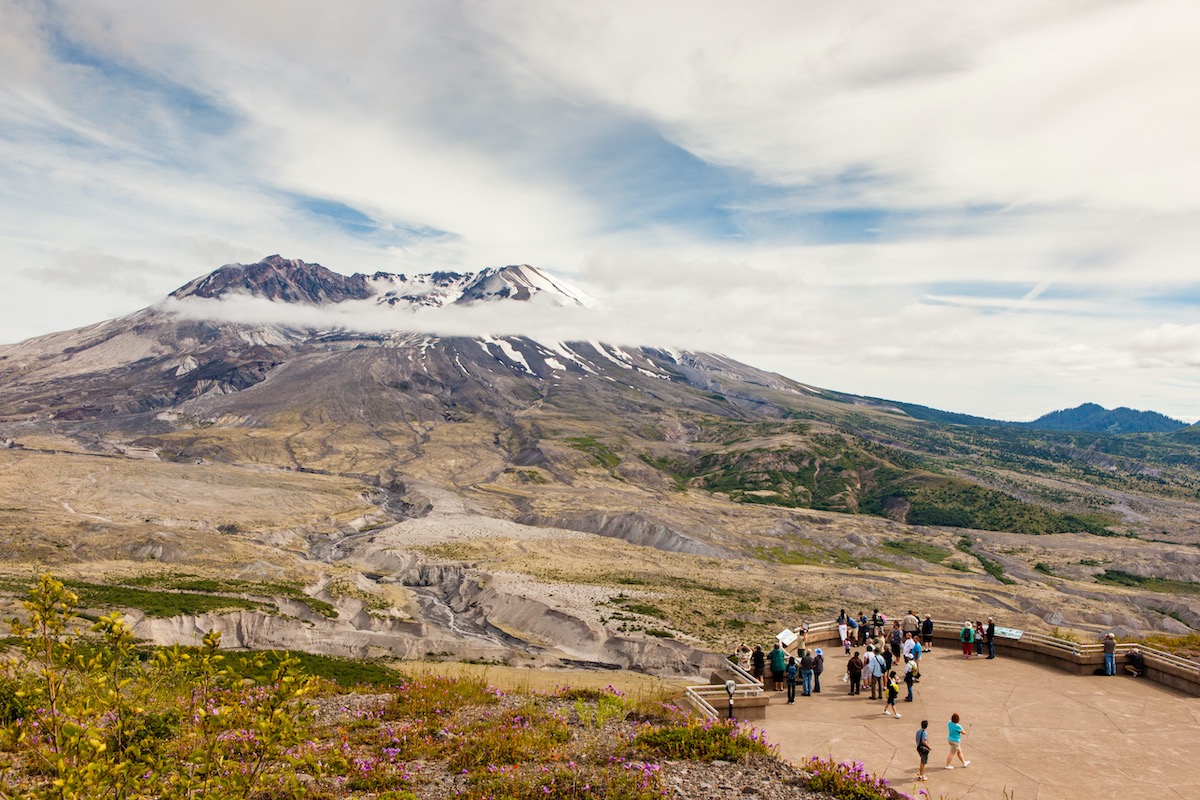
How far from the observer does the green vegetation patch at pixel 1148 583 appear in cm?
10050

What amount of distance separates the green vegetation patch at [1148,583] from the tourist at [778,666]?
109 m

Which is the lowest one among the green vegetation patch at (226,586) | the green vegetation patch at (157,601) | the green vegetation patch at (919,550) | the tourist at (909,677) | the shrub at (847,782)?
the green vegetation patch at (226,586)

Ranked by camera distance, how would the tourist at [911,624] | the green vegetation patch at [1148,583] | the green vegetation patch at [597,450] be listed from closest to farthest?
1. the tourist at [911,624]
2. the green vegetation patch at [1148,583]
3. the green vegetation patch at [597,450]

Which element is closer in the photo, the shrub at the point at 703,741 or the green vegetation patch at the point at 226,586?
the shrub at the point at 703,741

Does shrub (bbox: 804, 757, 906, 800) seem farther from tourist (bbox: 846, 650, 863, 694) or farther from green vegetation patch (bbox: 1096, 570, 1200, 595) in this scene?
green vegetation patch (bbox: 1096, 570, 1200, 595)

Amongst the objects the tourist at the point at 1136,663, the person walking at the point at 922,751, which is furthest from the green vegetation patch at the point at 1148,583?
the person walking at the point at 922,751

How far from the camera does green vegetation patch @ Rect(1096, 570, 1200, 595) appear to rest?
10050 centimetres

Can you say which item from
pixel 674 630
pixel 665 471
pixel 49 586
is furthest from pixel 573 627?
pixel 665 471

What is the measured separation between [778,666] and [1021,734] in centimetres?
645

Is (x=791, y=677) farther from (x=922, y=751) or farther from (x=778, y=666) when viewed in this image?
(x=922, y=751)

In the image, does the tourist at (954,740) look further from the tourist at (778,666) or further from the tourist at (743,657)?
the tourist at (743,657)

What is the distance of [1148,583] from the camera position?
10300cm

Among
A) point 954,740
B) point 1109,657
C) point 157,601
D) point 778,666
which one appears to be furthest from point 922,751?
point 157,601

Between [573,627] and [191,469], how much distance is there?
4400 inches
